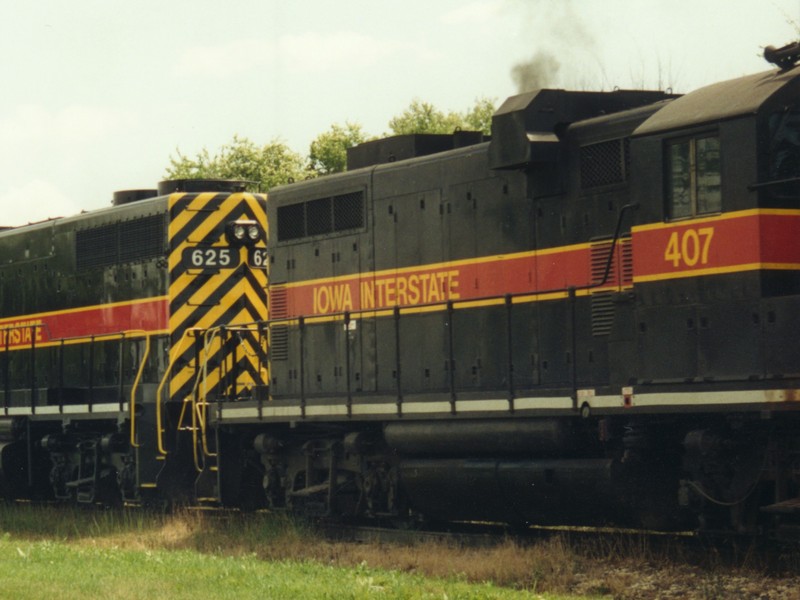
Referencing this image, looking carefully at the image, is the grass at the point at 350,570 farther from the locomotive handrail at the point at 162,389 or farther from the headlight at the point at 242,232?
the headlight at the point at 242,232

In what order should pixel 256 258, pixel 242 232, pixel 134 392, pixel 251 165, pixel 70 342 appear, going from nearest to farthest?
pixel 134 392 < pixel 242 232 < pixel 256 258 < pixel 70 342 < pixel 251 165

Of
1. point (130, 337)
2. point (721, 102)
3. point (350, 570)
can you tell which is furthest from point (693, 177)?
point (130, 337)

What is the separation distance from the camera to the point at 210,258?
58.4 ft

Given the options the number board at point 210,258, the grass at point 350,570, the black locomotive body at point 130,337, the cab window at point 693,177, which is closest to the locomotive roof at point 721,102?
the cab window at point 693,177

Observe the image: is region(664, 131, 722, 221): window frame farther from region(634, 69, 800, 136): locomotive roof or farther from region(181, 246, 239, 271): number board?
region(181, 246, 239, 271): number board

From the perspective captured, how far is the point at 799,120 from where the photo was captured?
10555 millimetres

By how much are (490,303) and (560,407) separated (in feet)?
5.66

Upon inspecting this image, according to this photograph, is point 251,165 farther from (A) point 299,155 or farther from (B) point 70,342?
(B) point 70,342

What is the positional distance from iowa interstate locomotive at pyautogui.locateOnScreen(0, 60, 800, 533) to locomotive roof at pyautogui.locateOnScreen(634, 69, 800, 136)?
0.10ft

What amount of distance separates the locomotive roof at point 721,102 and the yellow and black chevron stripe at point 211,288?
740 cm

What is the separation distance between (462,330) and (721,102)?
3.95 metres

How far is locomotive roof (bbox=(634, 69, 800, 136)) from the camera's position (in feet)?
34.2

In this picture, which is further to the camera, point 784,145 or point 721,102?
point 721,102

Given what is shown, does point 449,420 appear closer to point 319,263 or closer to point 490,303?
point 490,303
